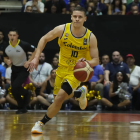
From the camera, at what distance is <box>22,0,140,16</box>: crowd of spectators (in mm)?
11781

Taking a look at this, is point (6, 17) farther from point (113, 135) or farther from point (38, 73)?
point (113, 135)

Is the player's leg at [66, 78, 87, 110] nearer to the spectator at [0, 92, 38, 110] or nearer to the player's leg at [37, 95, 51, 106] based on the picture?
the player's leg at [37, 95, 51, 106]

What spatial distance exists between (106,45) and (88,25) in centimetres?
88

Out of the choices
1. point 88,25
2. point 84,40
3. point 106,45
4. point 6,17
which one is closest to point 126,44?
point 106,45

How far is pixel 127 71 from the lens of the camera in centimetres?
1050

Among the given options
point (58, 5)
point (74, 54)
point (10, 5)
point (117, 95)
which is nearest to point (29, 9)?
point (58, 5)

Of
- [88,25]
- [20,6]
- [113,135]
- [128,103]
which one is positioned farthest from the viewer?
[20,6]

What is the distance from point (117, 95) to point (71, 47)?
474 centimetres

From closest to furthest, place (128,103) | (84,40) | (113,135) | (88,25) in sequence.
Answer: (113,135), (84,40), (128,103), (88,25)

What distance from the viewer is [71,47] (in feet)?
18.7

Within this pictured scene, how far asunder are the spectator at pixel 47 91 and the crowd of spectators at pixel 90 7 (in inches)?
104

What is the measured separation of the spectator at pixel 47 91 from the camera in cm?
1014

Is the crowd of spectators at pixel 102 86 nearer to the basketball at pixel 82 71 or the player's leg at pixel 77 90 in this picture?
the player's leg at pixel 77 90

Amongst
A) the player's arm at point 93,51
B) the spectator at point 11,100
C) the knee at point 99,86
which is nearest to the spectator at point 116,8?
the knee at point 99,86
